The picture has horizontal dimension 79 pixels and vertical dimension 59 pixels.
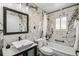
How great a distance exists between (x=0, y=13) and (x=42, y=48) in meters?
1.19

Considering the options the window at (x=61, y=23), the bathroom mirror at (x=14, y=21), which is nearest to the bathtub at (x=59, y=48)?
the window at (x=61, y=23)

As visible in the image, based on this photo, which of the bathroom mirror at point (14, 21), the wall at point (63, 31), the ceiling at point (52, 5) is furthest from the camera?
the wall at point (63, 31)

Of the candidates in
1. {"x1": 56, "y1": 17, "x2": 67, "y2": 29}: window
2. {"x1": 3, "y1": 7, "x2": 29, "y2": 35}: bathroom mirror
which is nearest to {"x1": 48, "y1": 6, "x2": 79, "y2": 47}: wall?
{"x1": 56, "y1": 17, "x2": 67, "y2": 29}: window

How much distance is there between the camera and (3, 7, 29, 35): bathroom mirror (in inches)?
34.4

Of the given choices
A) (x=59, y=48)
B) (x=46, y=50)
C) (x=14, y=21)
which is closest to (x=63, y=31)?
(x=59, y=48)

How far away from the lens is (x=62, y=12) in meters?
1.14

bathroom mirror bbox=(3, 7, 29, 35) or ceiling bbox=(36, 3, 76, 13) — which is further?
ceiling bbox=(36, 3, 76, 13)

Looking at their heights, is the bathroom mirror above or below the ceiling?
below

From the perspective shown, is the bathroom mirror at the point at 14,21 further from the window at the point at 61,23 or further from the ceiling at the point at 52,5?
the window at the point at 61,23

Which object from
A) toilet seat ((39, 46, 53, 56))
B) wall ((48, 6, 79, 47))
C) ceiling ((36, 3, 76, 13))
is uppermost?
ceiling ((36, 3, 76, 13))

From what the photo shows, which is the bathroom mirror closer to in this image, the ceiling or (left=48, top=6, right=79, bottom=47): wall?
the ceiling

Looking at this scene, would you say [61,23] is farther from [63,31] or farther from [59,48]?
[59,48]

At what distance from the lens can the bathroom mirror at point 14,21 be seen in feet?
2.87

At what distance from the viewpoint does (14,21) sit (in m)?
0.97
